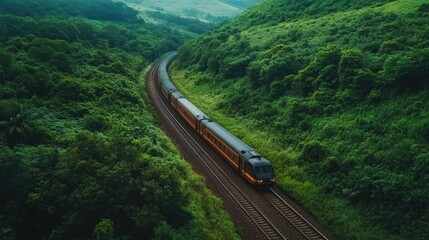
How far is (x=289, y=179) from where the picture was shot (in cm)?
2878

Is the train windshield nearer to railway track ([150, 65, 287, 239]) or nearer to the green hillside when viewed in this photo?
the green hillside

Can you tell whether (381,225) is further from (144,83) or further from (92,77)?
(144,83)

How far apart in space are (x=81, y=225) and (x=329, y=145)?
21.2 meters

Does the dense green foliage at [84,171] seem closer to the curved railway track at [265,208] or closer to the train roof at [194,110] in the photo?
the curved railway track at [265,208]

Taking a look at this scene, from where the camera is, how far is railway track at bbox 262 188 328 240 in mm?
22234

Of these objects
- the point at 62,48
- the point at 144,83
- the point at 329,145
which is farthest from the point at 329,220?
the point at 144,83

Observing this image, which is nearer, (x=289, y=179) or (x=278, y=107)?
(x=289, y=179)

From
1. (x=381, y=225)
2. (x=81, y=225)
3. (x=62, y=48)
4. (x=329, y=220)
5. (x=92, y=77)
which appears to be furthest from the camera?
(x=62, y=48)

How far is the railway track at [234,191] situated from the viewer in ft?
74.6

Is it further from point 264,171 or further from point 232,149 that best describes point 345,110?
point 232,149

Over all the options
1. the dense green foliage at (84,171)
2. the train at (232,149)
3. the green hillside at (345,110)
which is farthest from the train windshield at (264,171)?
the dense green foliage at (84,171)

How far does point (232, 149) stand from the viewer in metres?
30.8

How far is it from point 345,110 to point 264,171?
35.7ft

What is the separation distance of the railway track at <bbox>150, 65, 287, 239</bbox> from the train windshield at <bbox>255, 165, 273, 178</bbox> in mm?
2102
